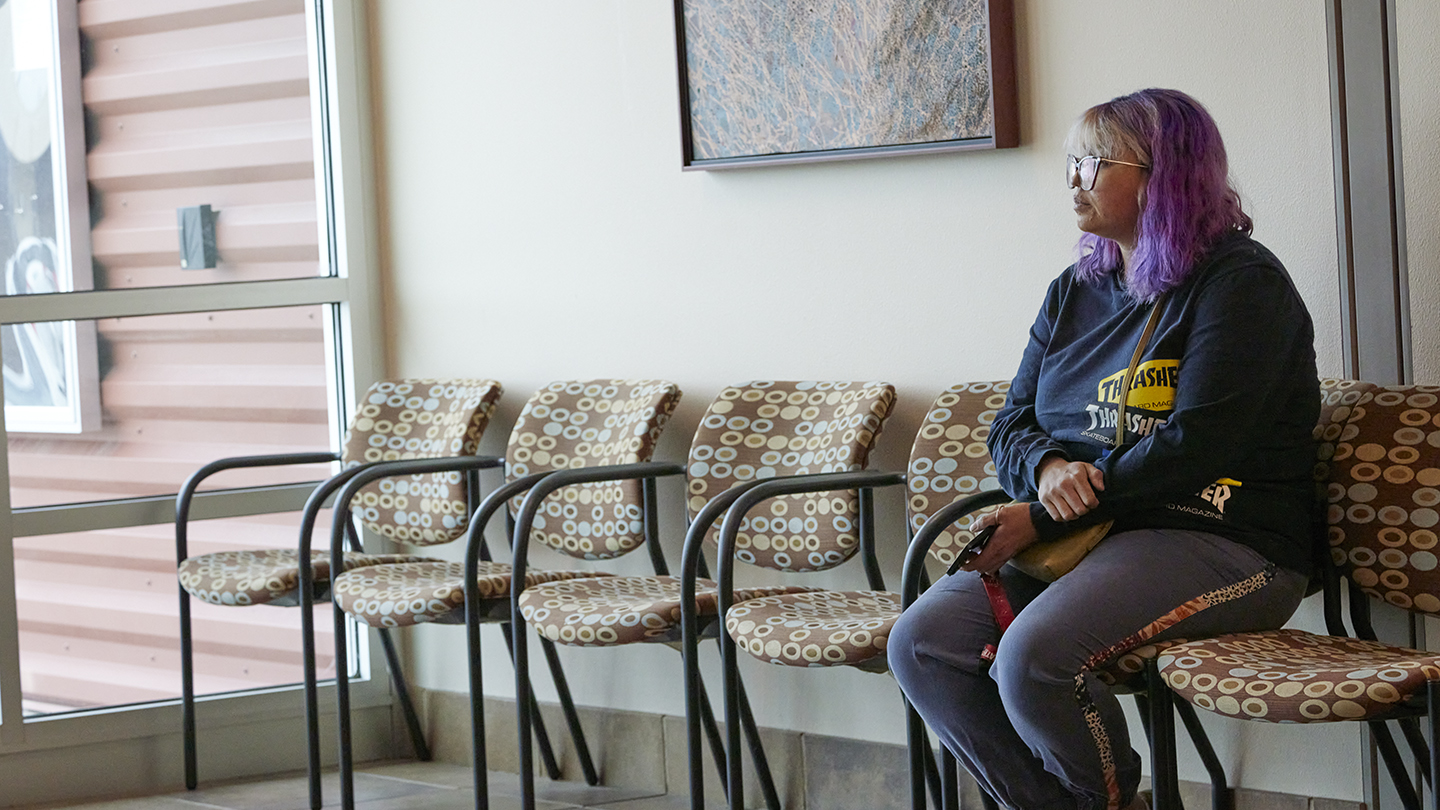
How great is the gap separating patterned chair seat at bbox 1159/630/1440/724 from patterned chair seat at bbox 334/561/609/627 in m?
1.37

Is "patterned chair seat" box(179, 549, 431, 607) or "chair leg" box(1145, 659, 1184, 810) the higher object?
"patterned chair seat" box(179, 549, 431, 607)

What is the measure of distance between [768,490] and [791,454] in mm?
436

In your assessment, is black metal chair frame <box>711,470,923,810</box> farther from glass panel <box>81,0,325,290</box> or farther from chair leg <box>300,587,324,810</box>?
glass panel <box>81,0,325,290</box>

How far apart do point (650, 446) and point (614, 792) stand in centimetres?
79

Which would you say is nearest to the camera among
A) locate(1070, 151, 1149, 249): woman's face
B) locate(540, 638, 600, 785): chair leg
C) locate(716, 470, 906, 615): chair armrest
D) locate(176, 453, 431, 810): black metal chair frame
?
locate(1070, 151, 1149, 249): woman's face

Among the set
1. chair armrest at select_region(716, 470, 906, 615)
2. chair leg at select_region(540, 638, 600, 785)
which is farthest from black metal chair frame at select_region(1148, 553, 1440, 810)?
chair leg at select_region(540, 638, 600, 785)

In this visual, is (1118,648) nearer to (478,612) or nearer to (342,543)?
(478,612)

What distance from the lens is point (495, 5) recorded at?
3.78 meters

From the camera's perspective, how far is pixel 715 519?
9.22 feet

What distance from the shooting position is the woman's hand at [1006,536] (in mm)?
2404

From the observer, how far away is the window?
3684 millimetres

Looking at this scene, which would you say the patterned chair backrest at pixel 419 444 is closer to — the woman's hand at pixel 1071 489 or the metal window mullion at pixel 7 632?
the metal window mullion at pixel 7 632

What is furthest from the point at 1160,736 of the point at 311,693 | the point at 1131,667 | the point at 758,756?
the point at 311,693

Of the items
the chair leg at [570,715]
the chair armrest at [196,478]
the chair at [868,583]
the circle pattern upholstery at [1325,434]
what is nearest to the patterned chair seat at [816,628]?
the chair at [868,583]
